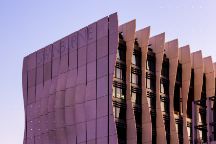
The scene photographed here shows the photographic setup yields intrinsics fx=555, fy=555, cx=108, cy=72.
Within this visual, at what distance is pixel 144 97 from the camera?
226 feet

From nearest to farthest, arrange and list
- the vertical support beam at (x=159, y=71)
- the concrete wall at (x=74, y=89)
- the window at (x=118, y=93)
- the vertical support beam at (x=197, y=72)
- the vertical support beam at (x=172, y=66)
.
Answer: the concrete wall at (x=74, y=89) < the window at (x=118, y=93) < the vertical support beam at (x=159, y=71) < the vertical support beam at (x=172, y=66) < the vertical support beam at (x=197, y=72)

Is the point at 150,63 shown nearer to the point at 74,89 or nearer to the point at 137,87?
the point at 137,87

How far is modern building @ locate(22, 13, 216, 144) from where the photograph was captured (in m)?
66.3

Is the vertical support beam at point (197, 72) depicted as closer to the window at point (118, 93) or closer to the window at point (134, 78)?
the window at point (134, 78)

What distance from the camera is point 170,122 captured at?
2840 inches

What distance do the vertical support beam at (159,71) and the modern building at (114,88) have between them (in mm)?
125

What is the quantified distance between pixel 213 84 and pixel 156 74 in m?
10.6

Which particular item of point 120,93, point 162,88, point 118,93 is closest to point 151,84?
point 162,88

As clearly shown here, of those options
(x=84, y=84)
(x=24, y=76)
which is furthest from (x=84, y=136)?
(x=24, y=76)

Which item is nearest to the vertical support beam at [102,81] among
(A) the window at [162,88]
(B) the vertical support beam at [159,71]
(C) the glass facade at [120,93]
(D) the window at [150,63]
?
(C) the glass facade at [120,93]

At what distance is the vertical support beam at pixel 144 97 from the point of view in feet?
221

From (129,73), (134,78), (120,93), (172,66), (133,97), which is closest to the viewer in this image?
(120,93)

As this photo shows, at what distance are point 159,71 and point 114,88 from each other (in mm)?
7874

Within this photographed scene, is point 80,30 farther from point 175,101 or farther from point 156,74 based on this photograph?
point 175,101
